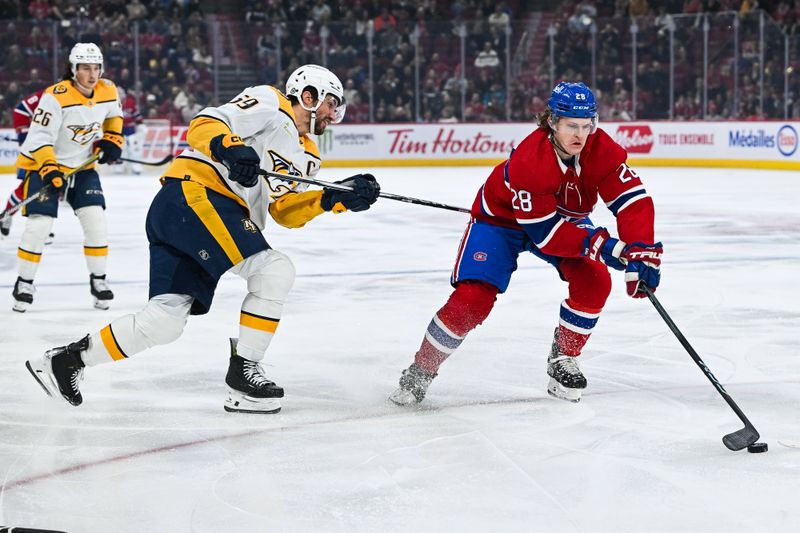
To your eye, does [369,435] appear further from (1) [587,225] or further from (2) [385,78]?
(2) [385,78]

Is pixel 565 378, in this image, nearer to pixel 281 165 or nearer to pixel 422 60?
pixel 281 165

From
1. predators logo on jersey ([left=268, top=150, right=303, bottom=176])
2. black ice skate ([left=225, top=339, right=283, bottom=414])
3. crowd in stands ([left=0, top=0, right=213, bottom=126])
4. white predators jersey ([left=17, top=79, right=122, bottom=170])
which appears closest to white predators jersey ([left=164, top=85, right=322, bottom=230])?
predators logo on jersey ([left=268, top=150, right=303, bottom=176])

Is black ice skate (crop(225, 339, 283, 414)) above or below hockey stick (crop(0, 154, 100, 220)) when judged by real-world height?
below

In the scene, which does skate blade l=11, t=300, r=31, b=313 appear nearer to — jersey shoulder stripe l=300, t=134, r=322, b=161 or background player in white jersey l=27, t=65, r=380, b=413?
background player in white jersey l=27, t=65, r=380, b=413

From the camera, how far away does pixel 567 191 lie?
10.4ft

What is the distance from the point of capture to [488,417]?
312 cm

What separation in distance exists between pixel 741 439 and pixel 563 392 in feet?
2.22

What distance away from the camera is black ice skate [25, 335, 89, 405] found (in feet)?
10.1

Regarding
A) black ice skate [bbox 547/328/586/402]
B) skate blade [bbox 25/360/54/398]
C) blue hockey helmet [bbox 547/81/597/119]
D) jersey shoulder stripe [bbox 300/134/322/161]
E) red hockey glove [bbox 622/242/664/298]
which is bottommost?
black ice skate [bbox 547/328/586/402]

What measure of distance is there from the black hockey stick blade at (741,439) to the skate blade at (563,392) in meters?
0.59

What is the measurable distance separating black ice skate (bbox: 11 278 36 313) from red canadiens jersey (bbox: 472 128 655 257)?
2.62 meters

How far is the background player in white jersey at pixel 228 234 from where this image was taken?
9.96ft

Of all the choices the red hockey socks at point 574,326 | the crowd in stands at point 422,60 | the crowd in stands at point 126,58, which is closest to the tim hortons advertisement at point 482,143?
the crowd in stands at point 422,60

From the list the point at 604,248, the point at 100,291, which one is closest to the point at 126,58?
the point at 100,291
